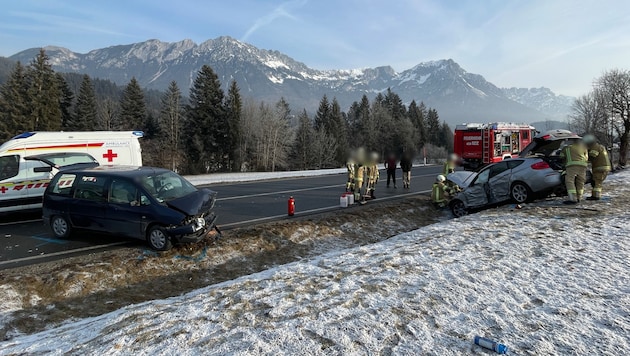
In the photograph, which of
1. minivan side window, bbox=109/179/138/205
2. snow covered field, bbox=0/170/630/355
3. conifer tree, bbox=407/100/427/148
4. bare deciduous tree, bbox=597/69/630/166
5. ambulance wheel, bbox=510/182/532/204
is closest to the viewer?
snow covered field, bbox=0/170/630/355

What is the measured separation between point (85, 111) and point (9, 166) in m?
46.5

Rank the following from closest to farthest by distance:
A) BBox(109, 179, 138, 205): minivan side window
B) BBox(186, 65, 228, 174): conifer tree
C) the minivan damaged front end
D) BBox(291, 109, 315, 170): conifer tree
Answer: the minivan damaged front end
BBox(109, 179, 138, 205): minivan side window
BBox(186, 65, 228, 174): conifer tree
BBox(291, 109, 315, 170): conifer tree

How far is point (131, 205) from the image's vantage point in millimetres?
7621

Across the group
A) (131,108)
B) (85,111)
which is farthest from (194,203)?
(85,111)

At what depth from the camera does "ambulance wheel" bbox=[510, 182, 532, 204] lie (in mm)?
10891

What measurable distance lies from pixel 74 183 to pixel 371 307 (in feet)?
24.8

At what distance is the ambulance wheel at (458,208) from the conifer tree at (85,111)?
5153 cm

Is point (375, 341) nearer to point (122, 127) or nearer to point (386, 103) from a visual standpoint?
point (122, 127)

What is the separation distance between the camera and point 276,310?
429 cm

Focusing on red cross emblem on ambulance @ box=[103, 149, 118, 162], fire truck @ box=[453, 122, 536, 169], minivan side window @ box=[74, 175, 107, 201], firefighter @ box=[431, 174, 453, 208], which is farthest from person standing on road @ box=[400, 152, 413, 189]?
minivan side window @ box=[74, 175, 107, 201]

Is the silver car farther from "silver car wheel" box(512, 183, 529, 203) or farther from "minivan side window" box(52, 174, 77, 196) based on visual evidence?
"minivan side window" box(52, 174, 77, 196)

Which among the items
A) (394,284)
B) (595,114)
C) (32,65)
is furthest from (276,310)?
(595,114)

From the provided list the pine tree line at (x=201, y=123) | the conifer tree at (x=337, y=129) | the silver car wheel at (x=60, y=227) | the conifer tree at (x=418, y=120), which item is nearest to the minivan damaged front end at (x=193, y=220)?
the silver car wheel at (x=60, y=227)

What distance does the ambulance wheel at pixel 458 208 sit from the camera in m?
12.0
